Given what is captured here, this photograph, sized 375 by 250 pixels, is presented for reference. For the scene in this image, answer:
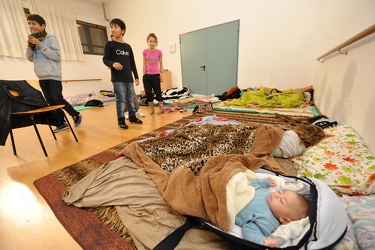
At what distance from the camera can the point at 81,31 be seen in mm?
5090

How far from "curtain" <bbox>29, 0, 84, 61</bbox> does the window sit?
357mm

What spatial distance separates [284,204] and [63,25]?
6192mm

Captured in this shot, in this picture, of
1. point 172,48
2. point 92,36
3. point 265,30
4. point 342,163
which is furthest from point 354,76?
point 92,36

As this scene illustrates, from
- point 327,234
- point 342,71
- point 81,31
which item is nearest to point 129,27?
point 81,31

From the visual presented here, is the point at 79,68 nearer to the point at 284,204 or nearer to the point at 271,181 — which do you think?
the point at 271,181

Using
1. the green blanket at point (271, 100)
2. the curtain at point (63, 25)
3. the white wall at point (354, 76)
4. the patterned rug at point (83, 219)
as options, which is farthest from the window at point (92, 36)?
the white wall at point (354, 76)

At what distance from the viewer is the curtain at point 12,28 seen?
357 cm

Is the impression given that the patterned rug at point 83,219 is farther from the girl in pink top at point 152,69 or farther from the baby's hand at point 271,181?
the girl in pink top at point 152,69

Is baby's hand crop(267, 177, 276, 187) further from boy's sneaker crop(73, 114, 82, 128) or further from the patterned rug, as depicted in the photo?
boy's sneaker crop(73, 114, 82, 128)

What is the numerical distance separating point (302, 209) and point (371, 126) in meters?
0.85

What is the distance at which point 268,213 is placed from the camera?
64 cm

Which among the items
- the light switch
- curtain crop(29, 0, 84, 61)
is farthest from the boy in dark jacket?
curtain crop(29, 0, 84, 61)

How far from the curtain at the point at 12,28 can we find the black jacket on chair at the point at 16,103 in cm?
340

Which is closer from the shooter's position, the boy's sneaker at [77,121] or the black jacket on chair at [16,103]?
the black jacket on chair at [16,103]
